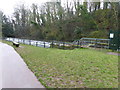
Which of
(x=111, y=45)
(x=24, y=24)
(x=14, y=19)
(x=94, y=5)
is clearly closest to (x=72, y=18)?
(x=94, y=5)

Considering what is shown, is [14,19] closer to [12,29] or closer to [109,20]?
[12,29]

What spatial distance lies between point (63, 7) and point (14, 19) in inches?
760

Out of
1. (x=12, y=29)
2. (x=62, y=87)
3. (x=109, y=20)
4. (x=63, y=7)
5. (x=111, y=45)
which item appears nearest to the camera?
(x=62, y=87)

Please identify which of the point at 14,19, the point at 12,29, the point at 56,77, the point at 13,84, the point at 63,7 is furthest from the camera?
the point at 14,19

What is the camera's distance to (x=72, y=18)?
22.0 metres

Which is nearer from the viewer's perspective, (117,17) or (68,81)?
(68,81)

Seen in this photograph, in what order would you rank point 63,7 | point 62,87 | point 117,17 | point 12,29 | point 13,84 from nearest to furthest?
point 62,87
point 13,84
point 117,17
point 63,7
point 12,29

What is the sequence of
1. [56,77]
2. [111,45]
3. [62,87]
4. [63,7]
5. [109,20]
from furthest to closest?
[63,7]
[109,20]
[111,45]
[56,77]
[62,87]

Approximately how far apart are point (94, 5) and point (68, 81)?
20862 mm

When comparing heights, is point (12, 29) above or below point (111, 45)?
above

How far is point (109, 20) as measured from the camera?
17.2 metres

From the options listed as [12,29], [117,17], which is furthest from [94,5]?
[12,29]

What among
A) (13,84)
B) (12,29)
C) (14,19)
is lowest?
(13,84)

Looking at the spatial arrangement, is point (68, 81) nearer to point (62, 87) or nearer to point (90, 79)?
point (62, 87)
